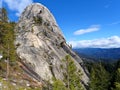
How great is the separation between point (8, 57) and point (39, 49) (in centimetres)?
2527

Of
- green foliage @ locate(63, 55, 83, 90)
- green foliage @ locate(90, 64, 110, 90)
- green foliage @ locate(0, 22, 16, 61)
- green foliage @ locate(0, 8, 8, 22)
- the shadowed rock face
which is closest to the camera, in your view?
green foliage @ locate(63, 55, 83, 90)

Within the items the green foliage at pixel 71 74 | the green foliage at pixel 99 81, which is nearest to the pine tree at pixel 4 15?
the green foliage at pixel 71 74

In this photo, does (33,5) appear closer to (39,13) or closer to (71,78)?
(39,13)

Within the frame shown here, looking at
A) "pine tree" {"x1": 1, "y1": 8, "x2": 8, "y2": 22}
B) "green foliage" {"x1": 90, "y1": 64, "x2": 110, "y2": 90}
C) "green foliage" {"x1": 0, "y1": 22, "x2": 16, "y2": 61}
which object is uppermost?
"pine tree" {"x1": 1, "y1": 8, "x2": 8, "y2": 22}

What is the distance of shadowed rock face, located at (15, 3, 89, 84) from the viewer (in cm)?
7269

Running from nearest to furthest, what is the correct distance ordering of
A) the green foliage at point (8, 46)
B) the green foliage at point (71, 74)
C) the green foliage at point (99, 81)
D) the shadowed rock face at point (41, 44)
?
the green foliage at point (71, 74)
the green foliage at point (8, 46)
the green foliage at point (99, 81)
the shadowed rock face at point (41, 44)

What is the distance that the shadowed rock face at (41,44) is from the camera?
72.7m

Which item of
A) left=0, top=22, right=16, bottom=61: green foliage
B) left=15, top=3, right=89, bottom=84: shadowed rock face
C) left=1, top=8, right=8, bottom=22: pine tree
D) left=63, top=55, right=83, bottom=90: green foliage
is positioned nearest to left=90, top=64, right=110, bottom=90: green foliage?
left=15, top=3, right=89, bottom=84: shadowed rock face

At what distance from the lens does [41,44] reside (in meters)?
80.9

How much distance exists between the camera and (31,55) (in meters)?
74.2

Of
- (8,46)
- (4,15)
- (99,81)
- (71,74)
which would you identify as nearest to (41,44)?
(4,15)

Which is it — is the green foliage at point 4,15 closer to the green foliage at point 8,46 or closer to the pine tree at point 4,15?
the pine tree at point 4,15

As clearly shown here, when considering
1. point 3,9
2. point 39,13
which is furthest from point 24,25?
point 3,9

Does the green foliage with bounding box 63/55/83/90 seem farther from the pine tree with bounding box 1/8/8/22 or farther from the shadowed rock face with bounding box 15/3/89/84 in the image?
the pine tree with bounding box 1/8/8/22
